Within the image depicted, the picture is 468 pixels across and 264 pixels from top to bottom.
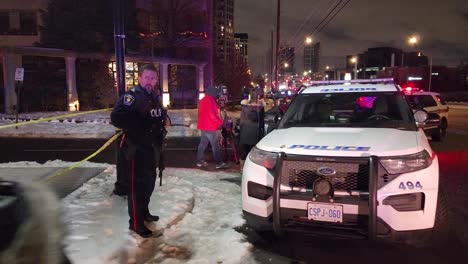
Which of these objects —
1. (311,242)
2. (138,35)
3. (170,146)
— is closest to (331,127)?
(311,242)

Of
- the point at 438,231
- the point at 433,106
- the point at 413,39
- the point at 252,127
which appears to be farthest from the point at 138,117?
the point at 413,39

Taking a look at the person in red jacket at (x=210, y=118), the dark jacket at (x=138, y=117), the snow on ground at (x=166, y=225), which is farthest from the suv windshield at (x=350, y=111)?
the person in red jacket at (x=210, y=118)

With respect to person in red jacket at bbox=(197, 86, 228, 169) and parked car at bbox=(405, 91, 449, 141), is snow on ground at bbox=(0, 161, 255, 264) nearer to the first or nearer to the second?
person in red jacket at bbox=(197, 86, 228, 169)

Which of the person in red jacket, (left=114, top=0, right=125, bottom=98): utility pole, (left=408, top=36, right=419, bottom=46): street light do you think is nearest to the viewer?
(left=114, top=0, right=125, bottom=98): utility pole

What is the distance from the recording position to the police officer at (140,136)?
4645 millimetres

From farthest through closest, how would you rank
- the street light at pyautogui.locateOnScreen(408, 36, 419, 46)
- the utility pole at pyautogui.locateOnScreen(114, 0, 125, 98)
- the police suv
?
the street light at pyautogui.locateOnScreen(408, 36, 419, 46) → the utility pole at pyautogui.locateOnScreen(114, 0, 125, 98) → the police suv

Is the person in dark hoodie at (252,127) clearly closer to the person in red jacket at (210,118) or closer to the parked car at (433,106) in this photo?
the person in red jacket at (210,118)

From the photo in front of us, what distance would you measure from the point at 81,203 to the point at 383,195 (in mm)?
3887

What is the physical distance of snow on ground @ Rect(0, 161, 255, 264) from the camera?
4.31 meters

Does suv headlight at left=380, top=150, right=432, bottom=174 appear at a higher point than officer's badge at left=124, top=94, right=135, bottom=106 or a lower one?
lower

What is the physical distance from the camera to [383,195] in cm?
388

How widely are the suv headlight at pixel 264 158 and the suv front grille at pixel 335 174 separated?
0.64 feet

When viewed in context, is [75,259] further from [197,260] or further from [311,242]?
[311,242]

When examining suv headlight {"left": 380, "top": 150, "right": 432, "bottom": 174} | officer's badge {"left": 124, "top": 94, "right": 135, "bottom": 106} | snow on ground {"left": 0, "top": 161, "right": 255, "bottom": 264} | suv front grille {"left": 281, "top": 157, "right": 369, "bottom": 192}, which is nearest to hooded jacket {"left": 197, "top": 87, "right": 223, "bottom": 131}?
snow on ground {"left": 0, "top": 161, "right": 255, "bottom": 264}
